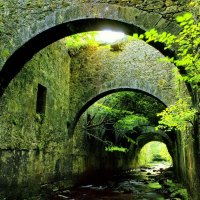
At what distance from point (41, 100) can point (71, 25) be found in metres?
3.51

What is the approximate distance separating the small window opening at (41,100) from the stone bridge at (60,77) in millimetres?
30

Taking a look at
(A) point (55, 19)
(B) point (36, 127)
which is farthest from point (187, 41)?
(B) point (36, 127)

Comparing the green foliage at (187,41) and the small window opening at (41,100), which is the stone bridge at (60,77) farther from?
the green foliage at (187,41)

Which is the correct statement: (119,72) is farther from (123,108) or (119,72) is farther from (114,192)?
(114,192)

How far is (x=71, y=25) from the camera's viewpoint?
5520 mm

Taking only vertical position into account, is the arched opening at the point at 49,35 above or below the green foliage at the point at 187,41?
above

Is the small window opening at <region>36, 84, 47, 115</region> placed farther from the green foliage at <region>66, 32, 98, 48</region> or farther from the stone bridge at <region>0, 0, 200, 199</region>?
the green foliage at <region>66, 32, 98, 48</region>

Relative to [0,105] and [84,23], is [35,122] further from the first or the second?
[84,23]

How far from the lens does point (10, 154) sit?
6203mm

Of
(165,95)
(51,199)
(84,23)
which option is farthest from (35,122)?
(165,95)

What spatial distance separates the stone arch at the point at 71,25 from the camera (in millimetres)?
5012

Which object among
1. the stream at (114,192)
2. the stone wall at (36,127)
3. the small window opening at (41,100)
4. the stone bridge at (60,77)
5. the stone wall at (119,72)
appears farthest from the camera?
the stone wall at (119,72)

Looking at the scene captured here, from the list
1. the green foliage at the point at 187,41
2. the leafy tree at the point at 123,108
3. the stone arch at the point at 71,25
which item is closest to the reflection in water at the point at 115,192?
the leafy tree at the point at 123,108

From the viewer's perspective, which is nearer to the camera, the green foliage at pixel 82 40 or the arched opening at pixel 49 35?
the arched opening at pixel 49 35
